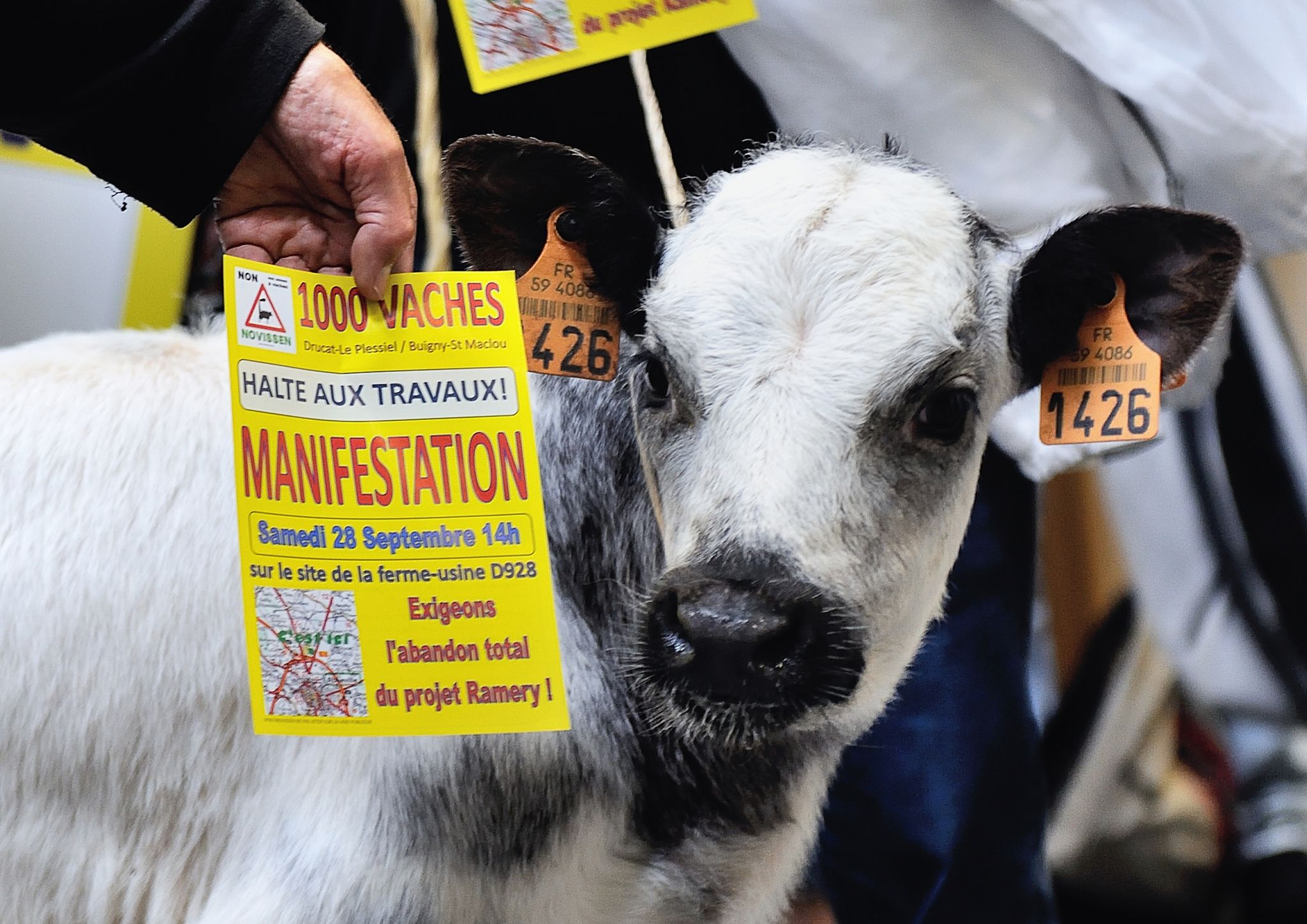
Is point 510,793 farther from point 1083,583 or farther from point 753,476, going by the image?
point 1083,583

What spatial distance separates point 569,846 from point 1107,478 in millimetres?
1444

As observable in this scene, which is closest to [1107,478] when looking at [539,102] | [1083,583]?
[1083,583]

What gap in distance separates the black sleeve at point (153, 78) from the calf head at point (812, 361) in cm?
16

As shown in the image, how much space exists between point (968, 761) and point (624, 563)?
515mm

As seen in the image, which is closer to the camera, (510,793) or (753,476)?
(753,476)

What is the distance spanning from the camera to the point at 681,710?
2.75 ft

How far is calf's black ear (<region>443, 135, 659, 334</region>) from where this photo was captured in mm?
921

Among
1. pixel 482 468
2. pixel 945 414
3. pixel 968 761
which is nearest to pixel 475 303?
pixel 482 468

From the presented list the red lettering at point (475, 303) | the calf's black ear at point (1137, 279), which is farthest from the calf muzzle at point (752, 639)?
the calf's black ear at point (1137, 279)

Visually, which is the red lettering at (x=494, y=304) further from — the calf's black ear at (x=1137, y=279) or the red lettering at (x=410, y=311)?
the calf's black ear at (x=1137, y=279)

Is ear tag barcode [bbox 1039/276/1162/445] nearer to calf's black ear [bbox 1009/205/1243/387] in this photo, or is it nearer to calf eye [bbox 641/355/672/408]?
calf's black ear [bbox 1009/205/1243/387]

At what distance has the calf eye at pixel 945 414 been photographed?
902mm

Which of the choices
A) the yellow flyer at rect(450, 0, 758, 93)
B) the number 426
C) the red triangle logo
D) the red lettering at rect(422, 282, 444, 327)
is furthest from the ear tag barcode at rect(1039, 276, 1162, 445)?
the red triangle logo

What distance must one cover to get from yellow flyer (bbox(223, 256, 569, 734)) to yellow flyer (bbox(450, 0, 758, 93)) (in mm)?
205
